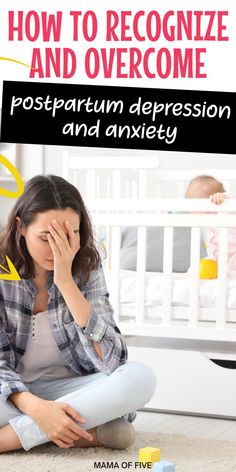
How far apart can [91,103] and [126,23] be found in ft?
2.17

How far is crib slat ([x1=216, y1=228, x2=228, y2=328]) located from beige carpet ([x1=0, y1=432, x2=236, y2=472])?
39 centimetres

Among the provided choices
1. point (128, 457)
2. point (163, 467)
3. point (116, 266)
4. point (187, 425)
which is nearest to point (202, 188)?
point (116, 266)

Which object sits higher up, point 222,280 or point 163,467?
point 222,280

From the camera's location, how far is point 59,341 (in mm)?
1388

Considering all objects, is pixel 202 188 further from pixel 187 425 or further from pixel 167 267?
pixel 187 425

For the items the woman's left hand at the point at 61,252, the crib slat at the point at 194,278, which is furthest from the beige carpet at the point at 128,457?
the crib slat at the point at 194,278

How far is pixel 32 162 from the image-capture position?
2.87 meters

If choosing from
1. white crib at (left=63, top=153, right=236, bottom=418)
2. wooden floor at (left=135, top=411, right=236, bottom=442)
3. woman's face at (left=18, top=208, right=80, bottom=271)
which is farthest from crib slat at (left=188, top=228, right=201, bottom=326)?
woman's face at (left=18, top=208, right=80, bottom=271)

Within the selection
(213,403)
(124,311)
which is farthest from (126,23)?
(213,403)

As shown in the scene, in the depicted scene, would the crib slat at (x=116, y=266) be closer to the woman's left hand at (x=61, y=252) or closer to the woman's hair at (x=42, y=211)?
the woman's hair at (x=42, y=211)

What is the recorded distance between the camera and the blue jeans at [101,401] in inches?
51.1

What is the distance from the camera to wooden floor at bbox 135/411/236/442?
1.60m

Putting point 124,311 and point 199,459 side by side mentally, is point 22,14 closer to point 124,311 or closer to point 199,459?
point 124,311

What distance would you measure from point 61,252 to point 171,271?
0.59 meters
